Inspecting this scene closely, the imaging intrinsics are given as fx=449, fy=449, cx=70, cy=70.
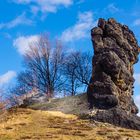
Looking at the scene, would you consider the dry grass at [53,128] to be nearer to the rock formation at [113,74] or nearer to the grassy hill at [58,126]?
the grassy hill at [58,126]

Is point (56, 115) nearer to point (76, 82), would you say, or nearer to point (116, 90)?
point (116, 90)

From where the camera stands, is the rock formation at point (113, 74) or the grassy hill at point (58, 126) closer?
the grassy hill at point (58, 126)

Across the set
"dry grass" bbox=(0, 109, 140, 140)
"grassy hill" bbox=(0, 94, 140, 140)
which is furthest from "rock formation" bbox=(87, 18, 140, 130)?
"dry grass" bbox=(0, 109, 140, 140)

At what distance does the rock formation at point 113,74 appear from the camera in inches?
1160

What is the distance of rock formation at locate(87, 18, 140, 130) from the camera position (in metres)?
29.5

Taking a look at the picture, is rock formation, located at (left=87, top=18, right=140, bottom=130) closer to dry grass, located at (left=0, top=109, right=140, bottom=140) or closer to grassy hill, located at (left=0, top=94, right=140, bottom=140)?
grassy hill, located at (left=0, top=94, right=140, bottom=140)

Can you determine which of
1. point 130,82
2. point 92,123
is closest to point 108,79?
point 130,82

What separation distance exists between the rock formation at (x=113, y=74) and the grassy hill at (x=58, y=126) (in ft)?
3.72

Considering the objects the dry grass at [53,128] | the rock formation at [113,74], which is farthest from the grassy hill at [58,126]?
the rock formation at [113,74]

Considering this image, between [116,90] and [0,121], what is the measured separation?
8957 millimetres

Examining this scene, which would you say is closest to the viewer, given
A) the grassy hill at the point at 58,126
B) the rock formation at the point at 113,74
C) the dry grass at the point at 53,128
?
the dry grass at the point at 53,128

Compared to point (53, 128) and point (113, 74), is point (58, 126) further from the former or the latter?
point (113, 74)

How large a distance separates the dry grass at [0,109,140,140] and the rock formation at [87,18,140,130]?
1.46 m

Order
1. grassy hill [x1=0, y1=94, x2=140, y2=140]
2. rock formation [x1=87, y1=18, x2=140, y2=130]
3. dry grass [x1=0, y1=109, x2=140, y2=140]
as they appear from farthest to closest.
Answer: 1. rock formation [x1=87, y1=18, x2=140, y2=130]
2. grassy hill [x1=0, y1=94, x2=140, y2=140]
3. dry grass [x1=0, y1=109, x2=140, y2=140]
